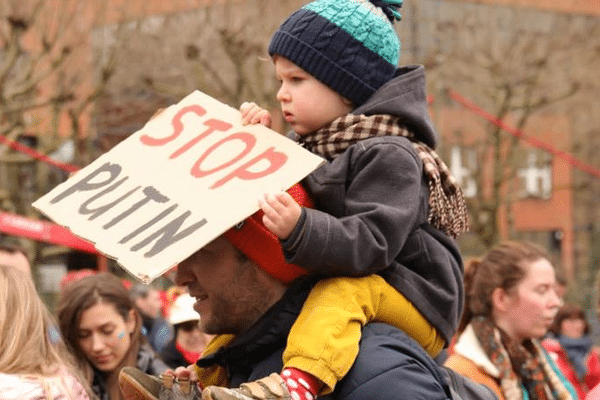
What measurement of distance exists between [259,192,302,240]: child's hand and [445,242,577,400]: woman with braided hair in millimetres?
2472

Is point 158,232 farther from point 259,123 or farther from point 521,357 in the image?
point 521,357

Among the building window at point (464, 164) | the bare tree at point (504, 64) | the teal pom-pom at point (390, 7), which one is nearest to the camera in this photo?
the teal pom-pom at point (390, 7)

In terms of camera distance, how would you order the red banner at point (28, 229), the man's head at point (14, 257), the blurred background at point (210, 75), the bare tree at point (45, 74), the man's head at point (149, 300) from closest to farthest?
1. the man's head at point (14, 257)
2. the red banner at point (28, 229)
3. the man's head at point (149, 300)
4. the bare tree at point (45, 74)
5. the blurred background at point (210, 75)

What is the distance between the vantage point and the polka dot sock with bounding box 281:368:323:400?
2945 millimetres

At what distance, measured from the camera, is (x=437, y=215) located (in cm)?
332

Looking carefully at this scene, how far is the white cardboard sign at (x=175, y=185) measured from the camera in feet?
9.63

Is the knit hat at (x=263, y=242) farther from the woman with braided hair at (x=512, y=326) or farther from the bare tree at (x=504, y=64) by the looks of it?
the bare tree at (x=504, y=64)

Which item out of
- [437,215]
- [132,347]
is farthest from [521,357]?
[437,215]

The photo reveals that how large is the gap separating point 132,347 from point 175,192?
3087 millimetres

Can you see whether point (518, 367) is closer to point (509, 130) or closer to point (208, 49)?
point (208, 49)

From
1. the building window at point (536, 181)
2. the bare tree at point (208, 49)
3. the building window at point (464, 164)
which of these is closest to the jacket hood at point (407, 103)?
the bare tree at point (208, 49)

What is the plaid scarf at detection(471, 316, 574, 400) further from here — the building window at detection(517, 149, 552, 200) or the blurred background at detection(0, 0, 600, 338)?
the building window at detection(517, 149, 552, 200)

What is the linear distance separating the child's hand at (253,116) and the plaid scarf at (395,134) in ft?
0.47

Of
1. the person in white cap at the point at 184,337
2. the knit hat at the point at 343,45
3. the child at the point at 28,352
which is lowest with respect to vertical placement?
the person in white cap at the point at 184,337
